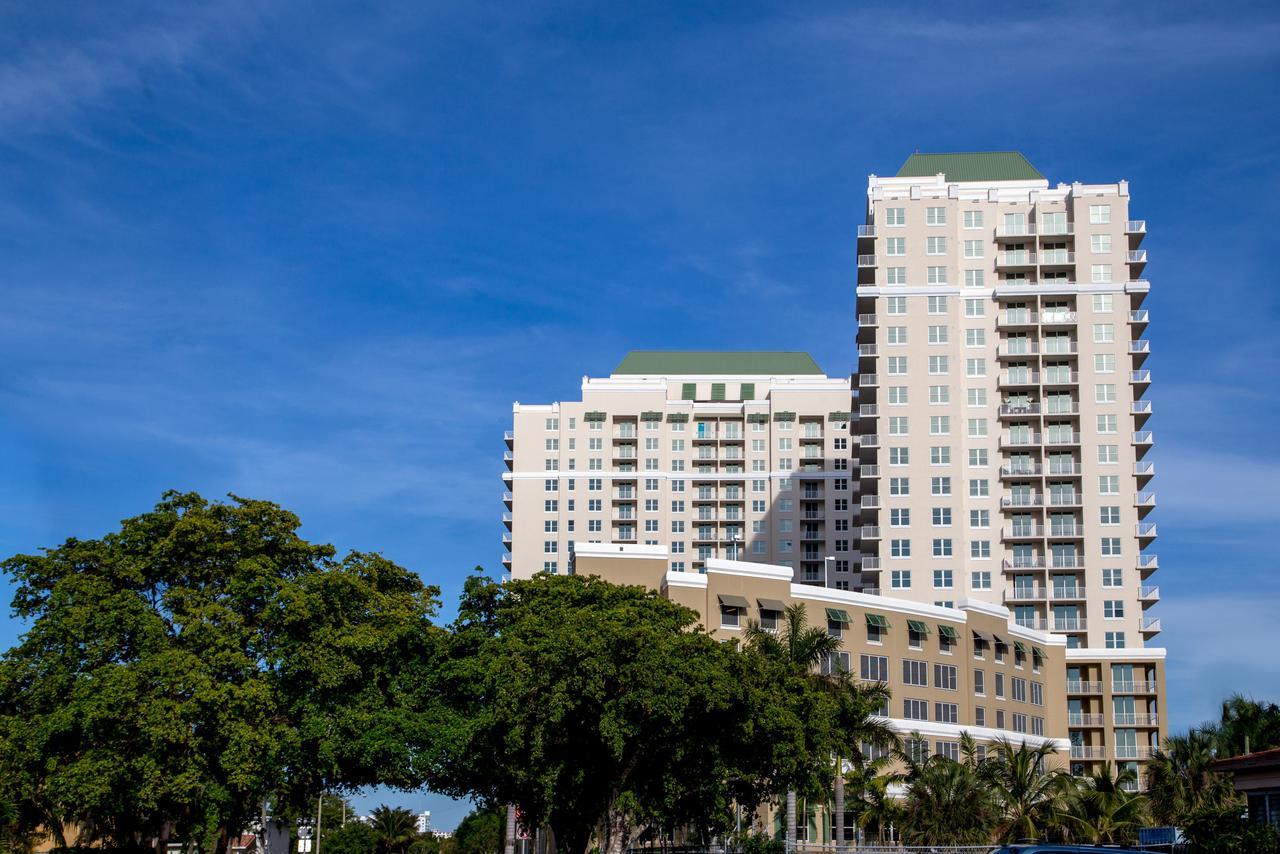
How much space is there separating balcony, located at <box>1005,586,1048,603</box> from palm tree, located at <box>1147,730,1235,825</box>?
33.0 meters

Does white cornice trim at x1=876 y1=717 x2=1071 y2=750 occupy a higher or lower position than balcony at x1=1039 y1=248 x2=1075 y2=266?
lower

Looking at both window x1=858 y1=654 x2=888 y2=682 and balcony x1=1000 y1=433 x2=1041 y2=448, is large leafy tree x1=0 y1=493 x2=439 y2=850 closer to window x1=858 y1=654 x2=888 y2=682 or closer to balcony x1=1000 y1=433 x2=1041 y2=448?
window x1=858 y1=654 x2=888 y2=682

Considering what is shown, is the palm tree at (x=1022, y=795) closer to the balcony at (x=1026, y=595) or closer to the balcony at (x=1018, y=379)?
the balcony at (x=1026, y=595)

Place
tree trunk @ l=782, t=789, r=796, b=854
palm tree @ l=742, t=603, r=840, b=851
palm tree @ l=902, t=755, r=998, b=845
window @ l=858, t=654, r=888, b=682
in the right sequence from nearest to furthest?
tree trunk @ l=782, t=789, r=796, b=854 < palm tree @ l=742, t=603, r=840, b=851 < palm tree @ l=902, t=755, r=998, b=845 < window @ l=858, t=654, r=888, b=682

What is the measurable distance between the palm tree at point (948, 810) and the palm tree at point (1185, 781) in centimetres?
988

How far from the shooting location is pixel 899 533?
123m

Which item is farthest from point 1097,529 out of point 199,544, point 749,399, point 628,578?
point 199,544

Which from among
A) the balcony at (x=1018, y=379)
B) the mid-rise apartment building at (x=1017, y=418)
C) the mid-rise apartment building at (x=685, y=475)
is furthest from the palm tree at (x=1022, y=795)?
the mid-rise apartment building at (x=685, y=475)

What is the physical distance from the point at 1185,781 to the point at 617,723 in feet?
134

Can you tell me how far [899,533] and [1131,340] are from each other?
93.5 feet

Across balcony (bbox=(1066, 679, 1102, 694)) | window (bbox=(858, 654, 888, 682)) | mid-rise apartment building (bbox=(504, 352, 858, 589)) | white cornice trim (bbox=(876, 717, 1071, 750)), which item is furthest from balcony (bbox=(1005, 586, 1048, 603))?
mid-rise apartment building (bbox=(504, 352, 858, 589))

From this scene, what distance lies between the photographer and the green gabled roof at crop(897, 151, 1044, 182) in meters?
136

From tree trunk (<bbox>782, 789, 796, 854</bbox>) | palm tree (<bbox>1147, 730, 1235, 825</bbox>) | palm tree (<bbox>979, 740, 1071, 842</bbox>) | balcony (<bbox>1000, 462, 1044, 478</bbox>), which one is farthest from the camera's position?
balcony (<bbox>1000, 462, 1044, 478</bbox>)

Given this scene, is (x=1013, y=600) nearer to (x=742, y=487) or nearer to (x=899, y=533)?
(x=899, y=533)
